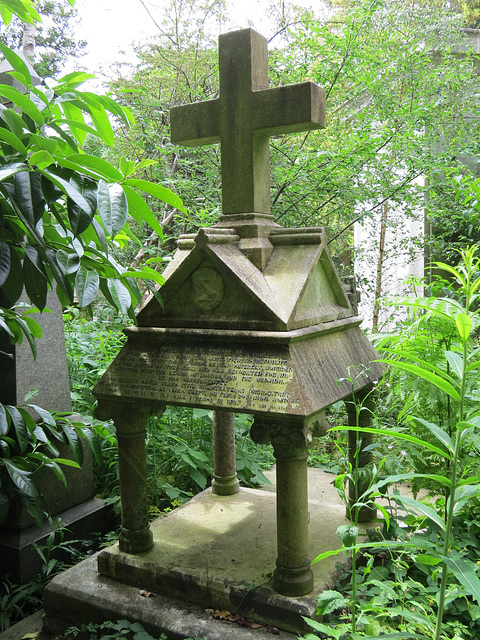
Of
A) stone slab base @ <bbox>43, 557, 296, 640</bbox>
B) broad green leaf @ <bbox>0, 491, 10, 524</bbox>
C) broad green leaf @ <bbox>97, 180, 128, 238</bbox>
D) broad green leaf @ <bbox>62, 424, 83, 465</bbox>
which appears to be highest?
broad green leaf @ <bbox>97, 180, 128, 238</bbox>

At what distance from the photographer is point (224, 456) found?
3.71 m

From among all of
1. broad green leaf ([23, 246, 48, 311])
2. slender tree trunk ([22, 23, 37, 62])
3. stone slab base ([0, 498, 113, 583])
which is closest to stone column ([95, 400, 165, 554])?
stone slab base ([0, 498, 113, 583])

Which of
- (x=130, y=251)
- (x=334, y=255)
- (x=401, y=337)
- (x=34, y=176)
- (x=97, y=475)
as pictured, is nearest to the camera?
(x=34, y=176)

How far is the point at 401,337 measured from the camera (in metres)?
2.95

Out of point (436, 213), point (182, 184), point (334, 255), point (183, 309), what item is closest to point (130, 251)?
point (182, 184)

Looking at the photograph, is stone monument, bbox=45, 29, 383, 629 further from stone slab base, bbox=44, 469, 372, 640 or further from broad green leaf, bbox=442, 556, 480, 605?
broad green leaf, bbox=442, 556, 480, 605

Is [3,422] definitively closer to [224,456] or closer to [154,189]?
[154,189]

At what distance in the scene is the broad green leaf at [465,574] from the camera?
1347mm

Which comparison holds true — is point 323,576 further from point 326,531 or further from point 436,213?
point 436,213

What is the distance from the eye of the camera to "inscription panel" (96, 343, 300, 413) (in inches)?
91.7

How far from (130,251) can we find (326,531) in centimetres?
531

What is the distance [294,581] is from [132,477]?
1003 millimetres

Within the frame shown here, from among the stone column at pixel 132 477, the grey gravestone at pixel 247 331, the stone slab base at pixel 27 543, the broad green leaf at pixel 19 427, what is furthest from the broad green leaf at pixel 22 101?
the stone slab base at pixel 27 543

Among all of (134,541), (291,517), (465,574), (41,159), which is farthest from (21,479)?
(465,574)
